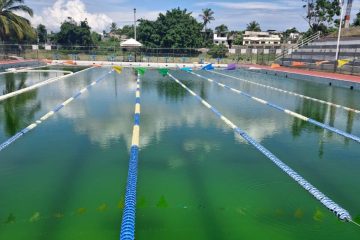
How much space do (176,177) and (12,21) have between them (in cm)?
2736

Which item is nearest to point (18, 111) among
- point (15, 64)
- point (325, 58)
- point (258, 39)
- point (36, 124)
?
point (36, 124)

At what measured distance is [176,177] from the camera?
15.3ft

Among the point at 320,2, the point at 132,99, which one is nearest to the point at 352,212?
the point at 132,99

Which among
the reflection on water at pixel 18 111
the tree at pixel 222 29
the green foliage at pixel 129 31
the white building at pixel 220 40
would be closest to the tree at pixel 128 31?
the green foliage at pixel 129 31

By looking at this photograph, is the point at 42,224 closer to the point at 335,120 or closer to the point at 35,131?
the point at 35,131

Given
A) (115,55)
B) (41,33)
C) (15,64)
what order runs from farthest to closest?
1. (41,33)
2. (115,55)
3. (15,64)

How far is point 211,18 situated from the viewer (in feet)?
232

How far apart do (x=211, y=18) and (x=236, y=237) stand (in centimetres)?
7176

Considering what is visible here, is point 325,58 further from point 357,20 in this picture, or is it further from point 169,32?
point 169,32

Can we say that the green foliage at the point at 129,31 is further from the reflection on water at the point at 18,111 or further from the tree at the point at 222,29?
the reflection on water at the point at 18,111

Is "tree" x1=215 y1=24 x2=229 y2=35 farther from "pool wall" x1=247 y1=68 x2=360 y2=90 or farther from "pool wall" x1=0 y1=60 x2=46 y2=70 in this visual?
"pool wall" x1=0 y1=60 x2=46 y2=70

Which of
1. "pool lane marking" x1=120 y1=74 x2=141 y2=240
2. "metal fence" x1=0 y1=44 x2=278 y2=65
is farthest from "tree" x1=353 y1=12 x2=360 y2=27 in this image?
"pool lane marking" x1=120 y1=74 x2=141 y2=240

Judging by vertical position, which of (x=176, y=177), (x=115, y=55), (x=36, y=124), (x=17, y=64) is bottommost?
(x=176, y=177)

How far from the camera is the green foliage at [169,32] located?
1750 inches
